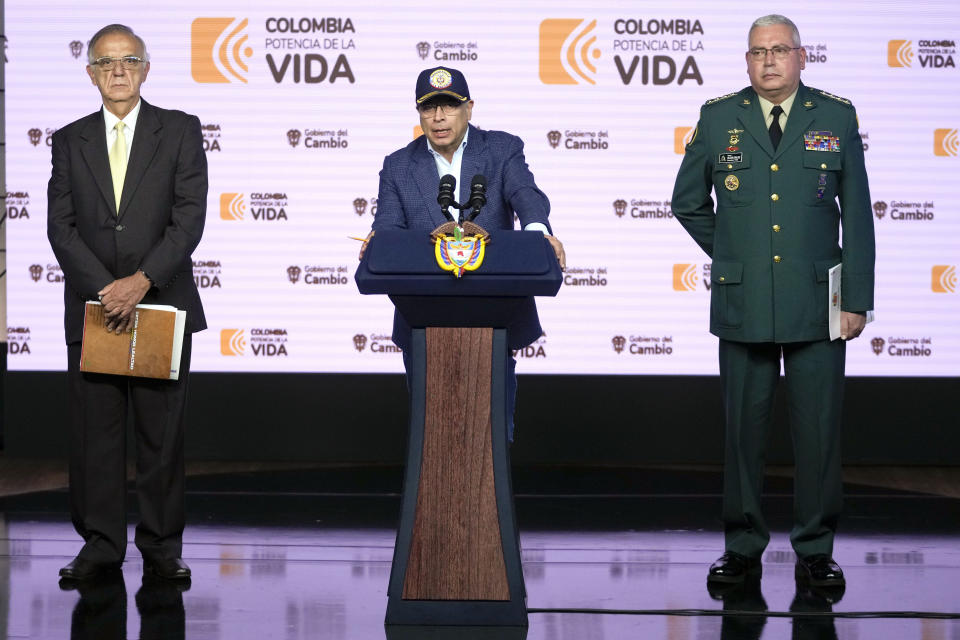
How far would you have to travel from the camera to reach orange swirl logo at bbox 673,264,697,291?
221 inches

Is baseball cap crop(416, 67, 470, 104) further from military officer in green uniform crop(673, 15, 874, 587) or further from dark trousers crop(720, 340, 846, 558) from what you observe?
dark trousers crop(720, 340, 846, 558)

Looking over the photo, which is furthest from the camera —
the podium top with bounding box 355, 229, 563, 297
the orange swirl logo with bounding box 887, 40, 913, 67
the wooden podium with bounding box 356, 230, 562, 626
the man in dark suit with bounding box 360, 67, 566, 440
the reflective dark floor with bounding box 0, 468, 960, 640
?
the orange swirl logo with bounding box 887, 40, 913, 67

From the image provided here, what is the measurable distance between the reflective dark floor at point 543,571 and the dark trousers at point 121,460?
0.13 meters

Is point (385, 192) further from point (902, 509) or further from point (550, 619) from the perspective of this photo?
point (902, 509)

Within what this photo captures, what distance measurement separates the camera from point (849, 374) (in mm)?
5625

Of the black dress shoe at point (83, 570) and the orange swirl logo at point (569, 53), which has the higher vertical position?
the orange swirl logo at point (569, 53)

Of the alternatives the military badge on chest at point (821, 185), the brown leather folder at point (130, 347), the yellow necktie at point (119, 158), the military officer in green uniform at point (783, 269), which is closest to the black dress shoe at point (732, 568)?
the military officer in green uniform at point (783, 269)

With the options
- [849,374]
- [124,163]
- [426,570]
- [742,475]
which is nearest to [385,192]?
[124,163]

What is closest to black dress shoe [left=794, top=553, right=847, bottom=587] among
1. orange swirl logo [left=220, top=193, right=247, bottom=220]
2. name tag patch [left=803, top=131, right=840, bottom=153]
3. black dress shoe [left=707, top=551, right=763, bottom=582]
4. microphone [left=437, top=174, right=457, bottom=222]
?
black dress shoe [left=707, top=551, right=763, bottom=582]

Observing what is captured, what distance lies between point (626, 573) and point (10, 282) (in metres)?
3.49

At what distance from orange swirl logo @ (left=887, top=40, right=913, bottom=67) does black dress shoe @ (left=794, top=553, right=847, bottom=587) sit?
2.99 m

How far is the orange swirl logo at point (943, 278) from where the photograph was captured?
5.61 m

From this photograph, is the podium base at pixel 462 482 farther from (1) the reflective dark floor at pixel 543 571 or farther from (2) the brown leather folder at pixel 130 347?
(2) the brown leather folder at pixel 130 347

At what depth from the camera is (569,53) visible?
18.4 ft
